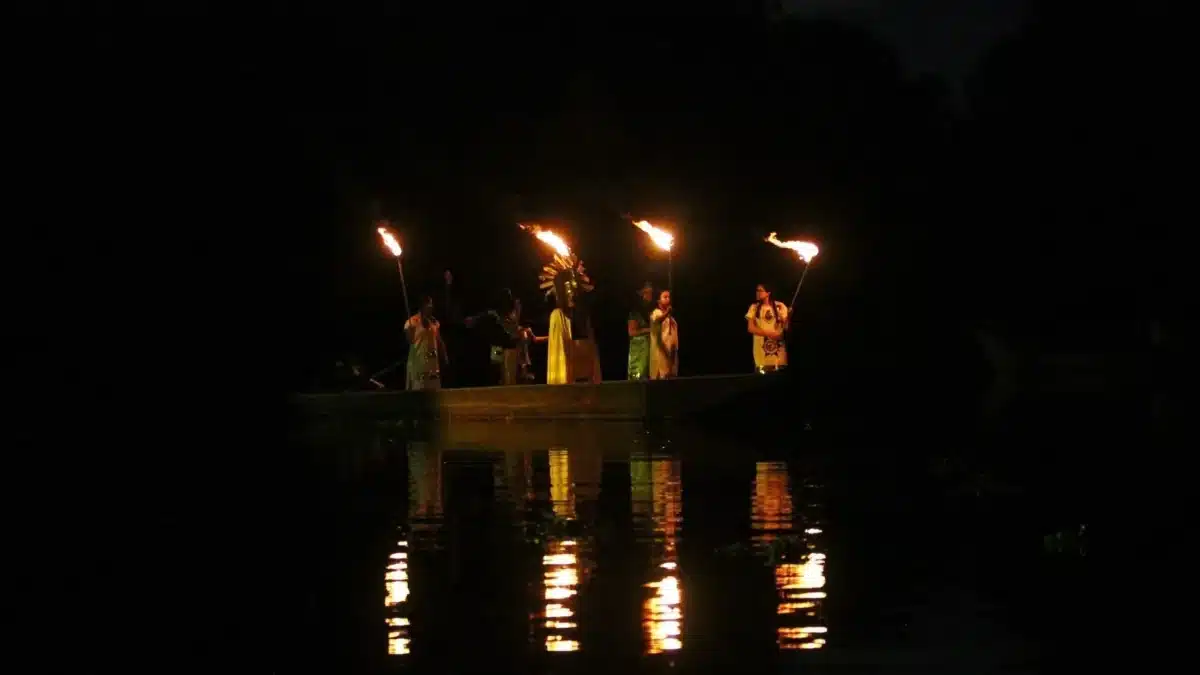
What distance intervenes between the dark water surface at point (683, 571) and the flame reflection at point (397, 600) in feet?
0.08

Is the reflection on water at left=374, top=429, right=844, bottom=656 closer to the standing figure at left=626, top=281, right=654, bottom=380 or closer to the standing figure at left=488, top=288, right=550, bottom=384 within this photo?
the standing figure at left=626, top=281, right=654, bottom=380

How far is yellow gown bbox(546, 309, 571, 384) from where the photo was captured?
32375mm

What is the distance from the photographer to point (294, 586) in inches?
440

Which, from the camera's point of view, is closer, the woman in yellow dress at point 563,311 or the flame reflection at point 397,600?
the flame reflection at point 397,600

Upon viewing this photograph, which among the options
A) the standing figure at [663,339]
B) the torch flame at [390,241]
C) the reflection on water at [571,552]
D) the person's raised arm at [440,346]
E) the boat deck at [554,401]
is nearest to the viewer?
the reflection on water at [571,552]

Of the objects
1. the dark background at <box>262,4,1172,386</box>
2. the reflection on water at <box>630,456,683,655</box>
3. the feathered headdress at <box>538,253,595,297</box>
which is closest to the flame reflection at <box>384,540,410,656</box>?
the reflection on water at <box>630,456,683,655</box>

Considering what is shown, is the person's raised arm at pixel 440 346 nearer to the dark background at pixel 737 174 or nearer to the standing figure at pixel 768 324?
the dark background at pixel 737 174

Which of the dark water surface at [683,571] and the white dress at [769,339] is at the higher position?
the white dress at [769,339]

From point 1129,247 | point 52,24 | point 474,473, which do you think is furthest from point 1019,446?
point 1129,247

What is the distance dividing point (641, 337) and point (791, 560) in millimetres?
21238

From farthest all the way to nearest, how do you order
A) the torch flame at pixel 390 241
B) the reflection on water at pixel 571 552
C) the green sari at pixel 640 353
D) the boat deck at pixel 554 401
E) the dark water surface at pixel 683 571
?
the torch flame at pixel 390 241 → the green sari at pixel 640 353 → the boat deck at pixel 554 401 → the reflection on water at pixel 571 552 → the dark water surface at pixel 683 571

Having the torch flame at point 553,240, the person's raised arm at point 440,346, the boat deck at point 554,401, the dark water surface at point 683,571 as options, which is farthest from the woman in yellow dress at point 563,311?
the dark water surface at point 683,571

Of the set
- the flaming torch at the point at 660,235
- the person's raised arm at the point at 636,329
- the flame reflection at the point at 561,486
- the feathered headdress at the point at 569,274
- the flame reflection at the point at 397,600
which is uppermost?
the flaming torch at the point at 660,235

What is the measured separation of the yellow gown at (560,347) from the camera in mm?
32375
